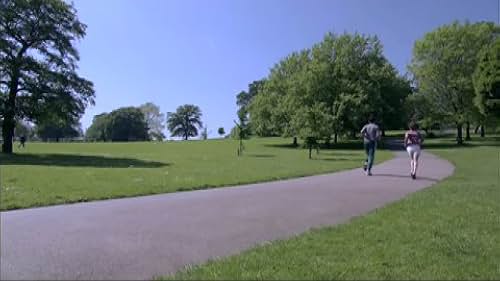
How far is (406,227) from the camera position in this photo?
8.05m

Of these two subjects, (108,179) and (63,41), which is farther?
(63,41)

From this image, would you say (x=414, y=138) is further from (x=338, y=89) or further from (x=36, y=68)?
(x=338, y=89)

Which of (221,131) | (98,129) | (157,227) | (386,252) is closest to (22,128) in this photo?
(221,131)

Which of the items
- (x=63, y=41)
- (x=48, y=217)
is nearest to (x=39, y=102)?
(x=63, y=41)

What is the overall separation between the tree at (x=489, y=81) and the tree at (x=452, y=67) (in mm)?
6192

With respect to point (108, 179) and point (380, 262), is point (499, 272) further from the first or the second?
point (108, 179)

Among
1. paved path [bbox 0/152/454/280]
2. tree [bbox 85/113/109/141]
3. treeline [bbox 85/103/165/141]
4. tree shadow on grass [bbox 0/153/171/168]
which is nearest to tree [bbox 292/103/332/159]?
tree shadow on grass [bbox 0/153/171/168]

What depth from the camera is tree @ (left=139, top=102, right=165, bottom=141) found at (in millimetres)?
155875

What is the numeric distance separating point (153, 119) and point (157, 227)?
154 metres

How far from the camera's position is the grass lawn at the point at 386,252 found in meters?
5.47

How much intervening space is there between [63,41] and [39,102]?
4.84 meters

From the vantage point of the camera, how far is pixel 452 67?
58875 mm

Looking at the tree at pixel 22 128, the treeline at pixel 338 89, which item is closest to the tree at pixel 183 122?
the tree at pixel 22 128

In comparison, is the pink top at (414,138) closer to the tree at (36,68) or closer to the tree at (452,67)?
the tree at (36,68)
